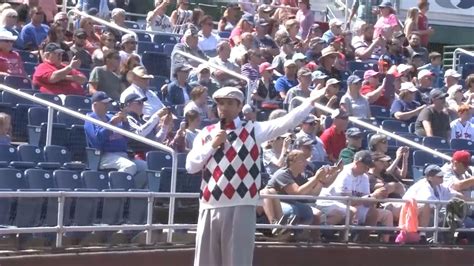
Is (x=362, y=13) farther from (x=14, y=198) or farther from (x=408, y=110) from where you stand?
(x=14, y=198)

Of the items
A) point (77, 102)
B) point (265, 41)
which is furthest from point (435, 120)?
point (77, 102)

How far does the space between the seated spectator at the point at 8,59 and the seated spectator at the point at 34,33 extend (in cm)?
149

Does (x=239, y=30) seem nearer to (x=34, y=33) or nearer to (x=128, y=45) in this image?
(x=128, y=45)

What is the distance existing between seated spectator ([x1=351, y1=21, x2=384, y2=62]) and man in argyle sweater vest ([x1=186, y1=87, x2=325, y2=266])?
37.4 ft

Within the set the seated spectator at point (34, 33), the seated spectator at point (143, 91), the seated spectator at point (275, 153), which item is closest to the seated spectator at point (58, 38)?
the seated spectator at point (34, 33)

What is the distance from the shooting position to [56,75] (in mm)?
15367

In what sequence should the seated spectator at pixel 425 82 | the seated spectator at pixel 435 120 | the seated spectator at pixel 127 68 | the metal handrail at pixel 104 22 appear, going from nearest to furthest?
1. the seated spectator at pixel 127 68
2. the seated spectator at pixel 435 120
3. the metal handrail at pixel 104 22
4. the seated spectator at pixel 425 82

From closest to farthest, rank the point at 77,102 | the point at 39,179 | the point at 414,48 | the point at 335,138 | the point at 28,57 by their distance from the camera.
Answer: the point at 39,179, the point at 77,102, the point at 335,138, the point at 28,57, the point at 414,48

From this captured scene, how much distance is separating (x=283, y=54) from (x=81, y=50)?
3627 millimetres

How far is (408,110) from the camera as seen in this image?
19.1 m

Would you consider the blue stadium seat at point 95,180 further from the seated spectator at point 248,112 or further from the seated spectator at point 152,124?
the seated spectator at point 248,112

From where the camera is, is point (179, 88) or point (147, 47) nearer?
point (179, 88)

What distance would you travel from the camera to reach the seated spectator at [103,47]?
1706 centimetres

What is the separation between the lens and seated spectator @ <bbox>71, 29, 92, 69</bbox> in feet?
56.2
